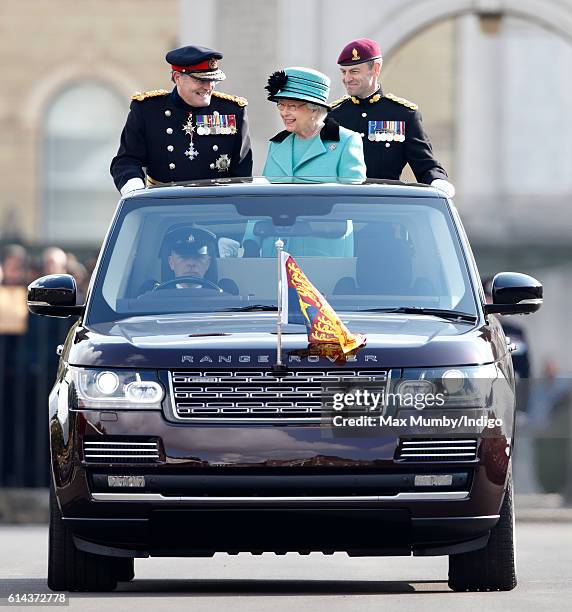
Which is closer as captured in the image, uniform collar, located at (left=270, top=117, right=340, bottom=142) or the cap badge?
uniform collar, located at (left=270, top=117, right=340, bottom=142)

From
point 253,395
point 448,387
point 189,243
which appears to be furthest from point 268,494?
point 189,243

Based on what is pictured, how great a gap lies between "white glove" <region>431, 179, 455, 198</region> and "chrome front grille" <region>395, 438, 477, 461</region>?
6.35ft

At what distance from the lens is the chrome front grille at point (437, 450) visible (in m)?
10.9

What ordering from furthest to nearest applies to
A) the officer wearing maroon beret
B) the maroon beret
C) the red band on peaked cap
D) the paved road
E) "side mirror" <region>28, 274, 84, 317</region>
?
the maroon beret
the officer wearing maroon beret
the red band on peaked cap
"side mirror" <region>28, 274, 84, 317</region>
the paved road

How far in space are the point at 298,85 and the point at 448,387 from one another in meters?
2.64

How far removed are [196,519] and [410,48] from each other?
152ft

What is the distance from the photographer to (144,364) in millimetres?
10945

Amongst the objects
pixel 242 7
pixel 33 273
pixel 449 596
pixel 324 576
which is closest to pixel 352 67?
pixel 324 576

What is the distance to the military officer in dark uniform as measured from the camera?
1429 cm

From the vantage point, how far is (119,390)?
1093 centimetres

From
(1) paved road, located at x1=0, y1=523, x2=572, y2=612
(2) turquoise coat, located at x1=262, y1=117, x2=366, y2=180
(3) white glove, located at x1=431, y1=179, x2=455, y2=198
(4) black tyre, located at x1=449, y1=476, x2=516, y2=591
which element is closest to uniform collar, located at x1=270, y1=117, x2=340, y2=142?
(2) turquoise coat, located at x1=262, y1=117, x2=366, y2=180

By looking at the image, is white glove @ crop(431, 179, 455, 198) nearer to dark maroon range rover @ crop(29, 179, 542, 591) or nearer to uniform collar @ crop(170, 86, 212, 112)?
dark maroon range rover @ crop(29, 179, 542, 591)

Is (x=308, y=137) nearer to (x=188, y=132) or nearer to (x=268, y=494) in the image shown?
(x=188, y=132)

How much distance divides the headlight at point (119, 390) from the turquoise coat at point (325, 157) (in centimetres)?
259
